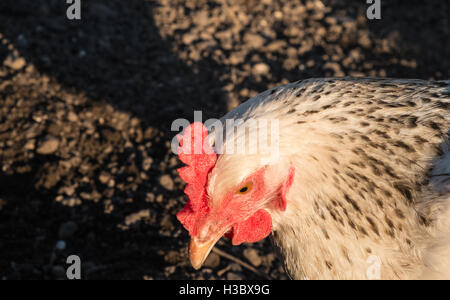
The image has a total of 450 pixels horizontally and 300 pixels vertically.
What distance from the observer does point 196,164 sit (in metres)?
1.54

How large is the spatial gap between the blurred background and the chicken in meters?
1.18

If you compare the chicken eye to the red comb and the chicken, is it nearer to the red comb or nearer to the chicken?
the chicken

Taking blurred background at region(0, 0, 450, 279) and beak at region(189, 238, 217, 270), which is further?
blurred background at region(0, 0, 450, 279)

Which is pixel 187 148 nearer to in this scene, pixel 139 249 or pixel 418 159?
pixel 418 159

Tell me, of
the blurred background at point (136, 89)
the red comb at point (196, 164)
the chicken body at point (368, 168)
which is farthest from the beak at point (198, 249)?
the blurred background at point (136, 89)

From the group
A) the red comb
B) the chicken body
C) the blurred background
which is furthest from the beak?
the blurred background

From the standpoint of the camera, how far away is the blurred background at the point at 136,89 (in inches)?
107

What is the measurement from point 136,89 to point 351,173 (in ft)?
8.06

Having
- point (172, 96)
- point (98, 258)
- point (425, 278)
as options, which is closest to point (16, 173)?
point (98, 258)

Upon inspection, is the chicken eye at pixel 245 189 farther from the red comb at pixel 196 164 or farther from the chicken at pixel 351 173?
the red comb at pixel 196 164

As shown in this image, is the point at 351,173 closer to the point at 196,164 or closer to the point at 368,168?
the point at 368,168

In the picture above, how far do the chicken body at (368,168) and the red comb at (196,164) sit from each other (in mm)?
48

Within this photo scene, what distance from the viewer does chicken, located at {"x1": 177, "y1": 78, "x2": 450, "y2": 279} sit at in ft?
4.80

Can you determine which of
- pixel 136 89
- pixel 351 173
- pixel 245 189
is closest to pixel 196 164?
pixel 245 189
